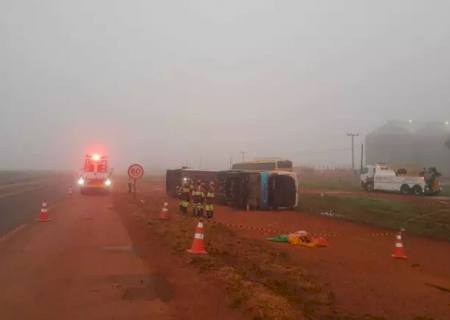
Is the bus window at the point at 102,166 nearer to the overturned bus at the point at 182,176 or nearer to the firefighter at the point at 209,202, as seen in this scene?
the overturned bus at the point at 182,176

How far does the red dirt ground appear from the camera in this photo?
8.45m

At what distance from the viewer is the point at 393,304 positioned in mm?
8492

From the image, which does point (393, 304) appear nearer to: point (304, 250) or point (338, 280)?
point (338, 280)

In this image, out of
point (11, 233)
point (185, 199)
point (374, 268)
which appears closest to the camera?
point (374, 268)

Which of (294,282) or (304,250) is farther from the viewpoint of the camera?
(304,250)

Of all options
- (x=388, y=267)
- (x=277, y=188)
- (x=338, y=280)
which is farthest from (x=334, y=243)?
(x=277, y=188)

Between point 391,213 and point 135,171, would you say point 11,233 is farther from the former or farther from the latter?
point 391,213

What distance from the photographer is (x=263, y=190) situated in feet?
85.5

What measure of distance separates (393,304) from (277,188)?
18.3 metres

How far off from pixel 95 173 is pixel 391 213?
20.0 metres

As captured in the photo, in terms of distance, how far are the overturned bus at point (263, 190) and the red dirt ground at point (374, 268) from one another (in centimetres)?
456

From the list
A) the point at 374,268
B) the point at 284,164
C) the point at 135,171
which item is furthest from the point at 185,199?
the point at 284,164

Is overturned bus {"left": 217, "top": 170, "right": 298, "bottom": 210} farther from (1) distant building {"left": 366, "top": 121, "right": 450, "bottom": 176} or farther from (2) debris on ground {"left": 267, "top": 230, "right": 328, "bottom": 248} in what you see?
(1) distant building {"left": 366, "top": 121, "right": 450, "bottom": 176}

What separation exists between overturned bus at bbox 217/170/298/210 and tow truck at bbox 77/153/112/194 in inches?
471
